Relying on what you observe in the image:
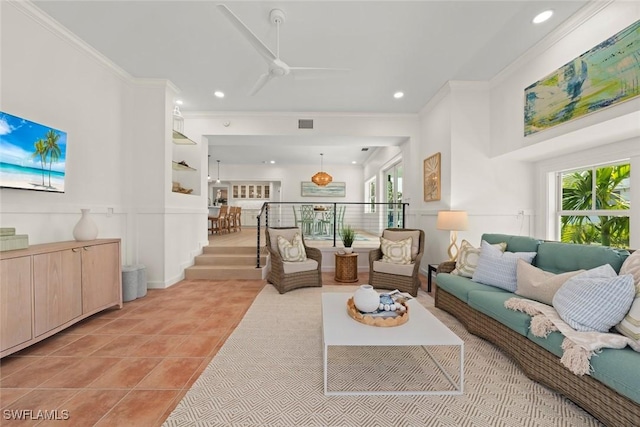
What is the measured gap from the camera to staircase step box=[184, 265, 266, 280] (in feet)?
14.2

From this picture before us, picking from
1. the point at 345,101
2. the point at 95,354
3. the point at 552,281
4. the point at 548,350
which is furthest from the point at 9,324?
the point at 345,101

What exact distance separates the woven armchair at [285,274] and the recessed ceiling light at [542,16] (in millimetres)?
3525

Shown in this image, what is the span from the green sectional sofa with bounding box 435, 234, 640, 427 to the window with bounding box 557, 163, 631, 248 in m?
1.19

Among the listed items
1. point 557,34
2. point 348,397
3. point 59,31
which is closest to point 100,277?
point 59,31

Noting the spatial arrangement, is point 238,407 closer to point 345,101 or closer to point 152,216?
point 152,216

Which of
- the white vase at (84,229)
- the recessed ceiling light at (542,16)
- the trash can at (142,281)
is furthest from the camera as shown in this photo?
the trash can at (142,281)

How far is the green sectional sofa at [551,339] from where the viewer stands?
126cm

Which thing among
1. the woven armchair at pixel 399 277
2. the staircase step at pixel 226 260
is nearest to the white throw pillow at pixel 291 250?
the staircase step at pixel 226 260

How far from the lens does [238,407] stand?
1529 millimetres

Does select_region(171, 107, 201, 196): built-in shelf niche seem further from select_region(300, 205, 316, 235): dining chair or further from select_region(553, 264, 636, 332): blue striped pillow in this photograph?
select_region(553, 264, 636, 332): blue striped pillow

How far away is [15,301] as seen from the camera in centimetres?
194

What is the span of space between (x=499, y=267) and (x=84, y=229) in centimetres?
412

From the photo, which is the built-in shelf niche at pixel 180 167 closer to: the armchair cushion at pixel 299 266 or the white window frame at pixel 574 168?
the armchair cushion at pixel 299 266

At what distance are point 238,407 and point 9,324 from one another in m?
1.81
